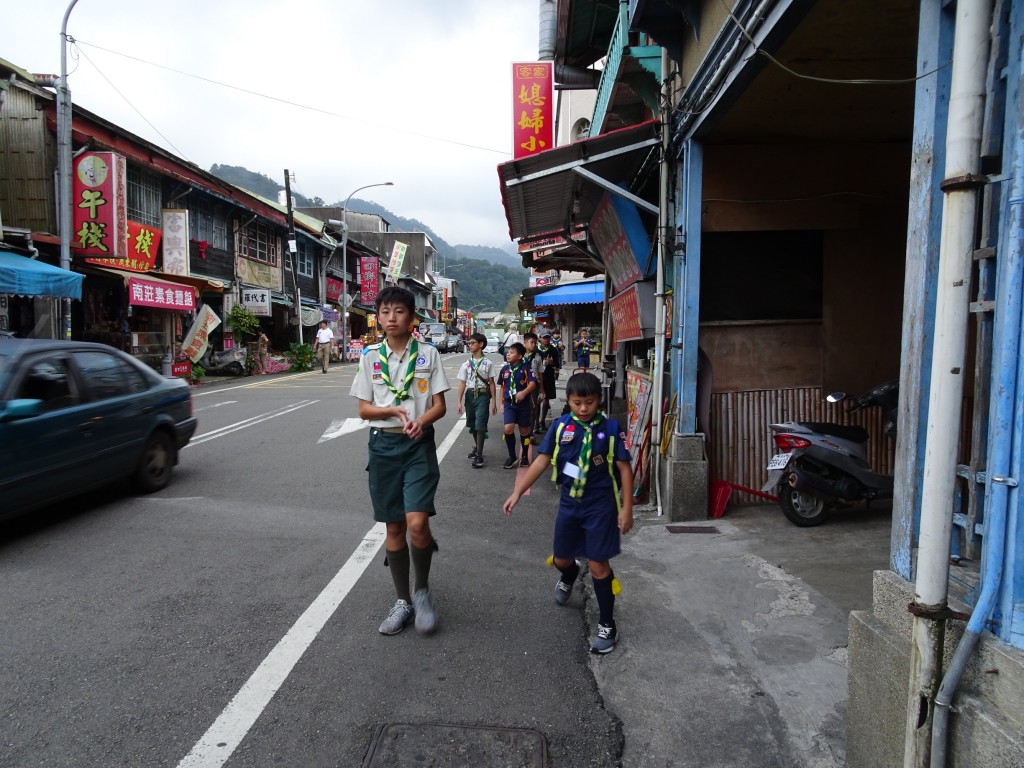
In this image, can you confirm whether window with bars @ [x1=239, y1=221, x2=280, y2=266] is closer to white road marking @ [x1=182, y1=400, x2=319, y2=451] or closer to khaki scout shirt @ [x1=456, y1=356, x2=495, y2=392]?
white road marking @ [x1=182, y1=400, x2=319, y2=451]

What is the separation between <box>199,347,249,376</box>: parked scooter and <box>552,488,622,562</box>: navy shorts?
21.0m

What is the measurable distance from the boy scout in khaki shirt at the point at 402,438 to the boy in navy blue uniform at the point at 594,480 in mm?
532

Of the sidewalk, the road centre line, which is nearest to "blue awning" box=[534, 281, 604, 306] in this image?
the sidewalk

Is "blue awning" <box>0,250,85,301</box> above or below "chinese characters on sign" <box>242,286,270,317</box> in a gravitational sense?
below

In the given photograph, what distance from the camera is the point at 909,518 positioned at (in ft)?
8.27

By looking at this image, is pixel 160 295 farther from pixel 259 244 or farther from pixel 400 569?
pixel 400 569

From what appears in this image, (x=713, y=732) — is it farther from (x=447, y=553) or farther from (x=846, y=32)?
(x=846, y=32)

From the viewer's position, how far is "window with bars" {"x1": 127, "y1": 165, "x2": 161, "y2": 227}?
18.9 m

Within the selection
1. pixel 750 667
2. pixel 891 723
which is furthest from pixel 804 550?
pixel 891 723

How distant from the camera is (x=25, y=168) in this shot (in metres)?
16.0

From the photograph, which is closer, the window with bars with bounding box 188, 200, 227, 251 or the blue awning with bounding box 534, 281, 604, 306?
the blue awning with bounding box 534, 281, 604, 306

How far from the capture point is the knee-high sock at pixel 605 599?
3719 millimetres

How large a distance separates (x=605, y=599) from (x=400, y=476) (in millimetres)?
1292

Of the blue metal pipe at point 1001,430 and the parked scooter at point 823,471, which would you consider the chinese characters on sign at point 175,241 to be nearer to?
the parked scooter at point 823,471
